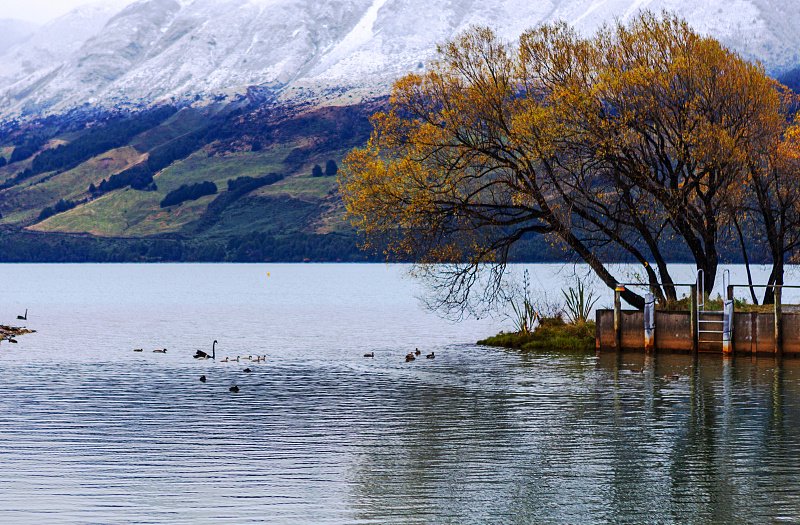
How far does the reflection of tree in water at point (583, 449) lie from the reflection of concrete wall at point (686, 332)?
139 inches

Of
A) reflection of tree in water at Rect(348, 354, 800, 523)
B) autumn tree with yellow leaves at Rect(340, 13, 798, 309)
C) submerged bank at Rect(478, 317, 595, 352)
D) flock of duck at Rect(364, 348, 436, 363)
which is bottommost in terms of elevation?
reflection of tree in water at Rect(348, 354, 800, 523)

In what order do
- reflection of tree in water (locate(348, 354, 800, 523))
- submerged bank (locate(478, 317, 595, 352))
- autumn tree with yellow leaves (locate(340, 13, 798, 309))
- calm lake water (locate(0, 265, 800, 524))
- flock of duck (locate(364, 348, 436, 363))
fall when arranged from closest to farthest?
reflection of tree in water (locate(348, 354, 800, 523)) < calm lake water (locate(0, 265, 800, 524)) < autumn tree with yellow leaves (locate(340, 13, 798, 309)) < submerged bank (locate(478, 317, 595, 352)) < flock of duck (locate(364, 348, 436, 363))

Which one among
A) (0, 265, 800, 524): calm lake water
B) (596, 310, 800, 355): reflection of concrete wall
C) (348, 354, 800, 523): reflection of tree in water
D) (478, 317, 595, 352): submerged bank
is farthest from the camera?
(478, 317, 595, 352): submerged bank

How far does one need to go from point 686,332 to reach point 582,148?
9.57 metres

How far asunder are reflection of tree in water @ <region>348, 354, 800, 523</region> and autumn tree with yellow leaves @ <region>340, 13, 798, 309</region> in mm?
9557

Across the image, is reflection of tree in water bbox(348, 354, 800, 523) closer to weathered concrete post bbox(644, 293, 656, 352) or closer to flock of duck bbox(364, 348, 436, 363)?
weathered concrete post bbox(644, 293, 656, 352)

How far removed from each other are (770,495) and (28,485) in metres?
15.5

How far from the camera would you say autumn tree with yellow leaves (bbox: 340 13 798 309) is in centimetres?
5216

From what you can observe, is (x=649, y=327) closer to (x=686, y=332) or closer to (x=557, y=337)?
(x=686, y=332)

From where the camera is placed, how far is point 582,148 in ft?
172

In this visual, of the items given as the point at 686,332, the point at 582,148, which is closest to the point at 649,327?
the point at 686,332

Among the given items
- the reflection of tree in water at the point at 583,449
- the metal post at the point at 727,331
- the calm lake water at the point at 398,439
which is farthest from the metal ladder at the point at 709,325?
the reflection of tree in water at the point at 583,449

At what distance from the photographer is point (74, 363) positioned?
56531 millimetres

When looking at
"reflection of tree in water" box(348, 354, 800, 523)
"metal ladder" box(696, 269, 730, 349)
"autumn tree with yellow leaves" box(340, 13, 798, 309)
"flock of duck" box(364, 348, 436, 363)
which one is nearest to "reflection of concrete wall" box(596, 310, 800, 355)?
"metal ladder" box(696, 269, 730, 349)
